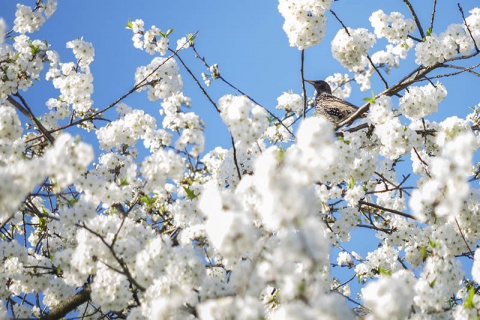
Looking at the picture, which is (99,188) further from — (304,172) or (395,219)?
(395,219)

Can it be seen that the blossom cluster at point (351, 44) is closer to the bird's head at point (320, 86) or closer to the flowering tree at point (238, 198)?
the flowering tree at point (238, 198)

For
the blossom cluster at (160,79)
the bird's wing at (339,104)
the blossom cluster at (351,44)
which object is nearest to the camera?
the blossom cluster at (351,44)

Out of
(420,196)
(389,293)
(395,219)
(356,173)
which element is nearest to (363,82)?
(395,219)

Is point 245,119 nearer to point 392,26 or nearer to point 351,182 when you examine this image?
point 351,182

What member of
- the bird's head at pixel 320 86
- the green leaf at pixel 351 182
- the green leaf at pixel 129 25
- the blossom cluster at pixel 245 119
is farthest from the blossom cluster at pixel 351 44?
the bird's head at pixel 320 86

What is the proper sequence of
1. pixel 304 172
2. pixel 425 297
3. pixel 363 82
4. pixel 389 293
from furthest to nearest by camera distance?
pixel 363 82 < pixel 425 297 < pixel 389 293 < pixel 304 172

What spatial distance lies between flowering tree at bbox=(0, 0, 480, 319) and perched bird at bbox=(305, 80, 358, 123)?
1.03m

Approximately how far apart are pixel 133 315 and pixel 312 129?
255 centimetres

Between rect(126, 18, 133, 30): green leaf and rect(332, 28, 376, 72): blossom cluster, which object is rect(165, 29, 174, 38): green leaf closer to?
rect(126, 18, 133, 30): green leaf

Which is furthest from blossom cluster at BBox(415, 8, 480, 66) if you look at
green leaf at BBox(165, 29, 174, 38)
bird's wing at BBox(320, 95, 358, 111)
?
green leaf at BBox(165, 29, 174, 38)

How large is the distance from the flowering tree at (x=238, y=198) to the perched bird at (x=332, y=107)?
1.03 m

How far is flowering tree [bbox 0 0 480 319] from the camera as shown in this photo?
2.65 m

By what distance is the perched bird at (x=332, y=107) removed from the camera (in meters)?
8.87

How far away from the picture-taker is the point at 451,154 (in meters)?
2.81
